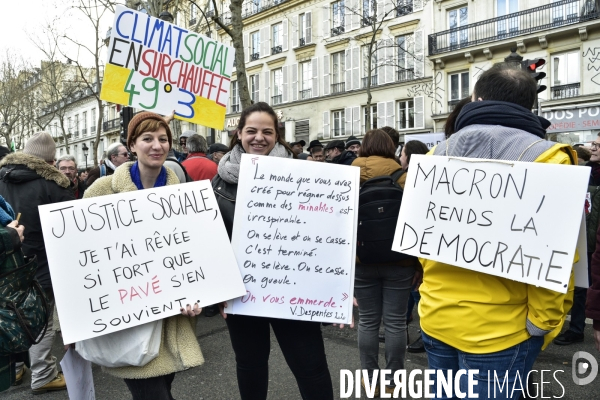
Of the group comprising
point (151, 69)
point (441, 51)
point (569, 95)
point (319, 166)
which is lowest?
point (319, 166)

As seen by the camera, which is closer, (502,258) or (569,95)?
(502,258)

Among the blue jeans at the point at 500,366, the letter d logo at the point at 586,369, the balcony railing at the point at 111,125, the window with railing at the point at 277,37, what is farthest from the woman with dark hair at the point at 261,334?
the balcony railing at the point at 111,125

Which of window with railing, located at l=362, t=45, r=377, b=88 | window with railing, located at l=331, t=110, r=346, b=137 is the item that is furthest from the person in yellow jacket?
window with railing, located at l=331, t=110, r=346, b=137

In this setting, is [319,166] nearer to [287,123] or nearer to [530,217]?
[530,217]

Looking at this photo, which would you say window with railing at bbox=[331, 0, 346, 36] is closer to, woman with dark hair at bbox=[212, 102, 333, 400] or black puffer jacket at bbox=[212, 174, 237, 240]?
woman with dark hair at bbox=[212, 102, 333, 400]

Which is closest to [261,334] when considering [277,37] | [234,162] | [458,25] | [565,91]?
[234,162]

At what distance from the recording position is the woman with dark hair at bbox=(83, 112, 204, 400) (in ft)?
7.05

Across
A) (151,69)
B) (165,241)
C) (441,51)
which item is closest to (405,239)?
(165,241)

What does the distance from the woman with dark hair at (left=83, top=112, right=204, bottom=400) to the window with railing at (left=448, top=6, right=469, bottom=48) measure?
21898 millimetres

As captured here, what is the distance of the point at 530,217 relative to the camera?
1.73 meters

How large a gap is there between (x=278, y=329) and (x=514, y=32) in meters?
21.3

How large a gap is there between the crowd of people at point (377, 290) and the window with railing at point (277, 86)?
26.1 metres

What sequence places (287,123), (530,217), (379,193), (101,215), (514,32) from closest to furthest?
(530,217)
(101,215)
(379,193)
(514,32)
(287,123)

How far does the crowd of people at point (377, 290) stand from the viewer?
5.86ft
